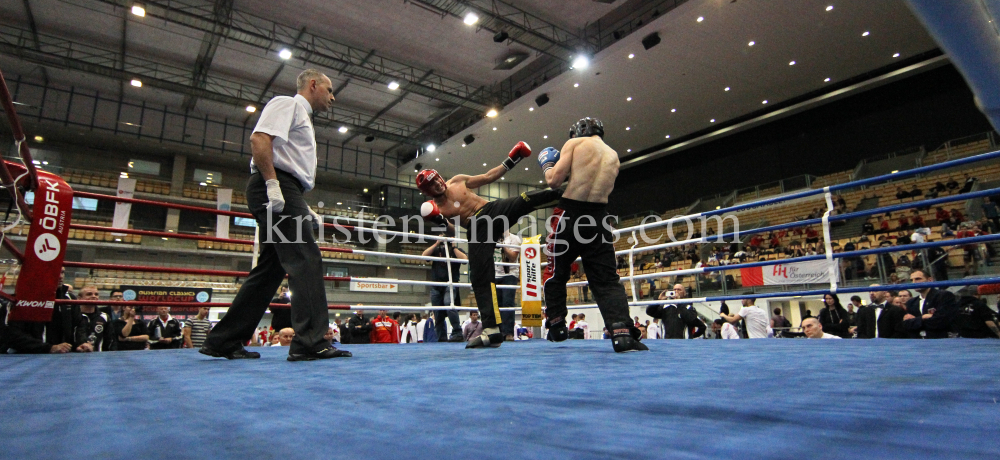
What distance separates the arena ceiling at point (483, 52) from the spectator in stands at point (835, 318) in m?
6.95

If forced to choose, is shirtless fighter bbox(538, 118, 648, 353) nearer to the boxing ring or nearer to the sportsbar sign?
the boxing ring

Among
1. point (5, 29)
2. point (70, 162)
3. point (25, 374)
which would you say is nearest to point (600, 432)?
point (25, 374)

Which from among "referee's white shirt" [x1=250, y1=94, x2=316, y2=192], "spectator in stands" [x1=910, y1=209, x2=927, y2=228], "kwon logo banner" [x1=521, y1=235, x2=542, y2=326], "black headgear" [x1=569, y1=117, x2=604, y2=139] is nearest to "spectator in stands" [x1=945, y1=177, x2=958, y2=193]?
"spectator in stands" [x1=910, y1=209, x2=927, y2=228]

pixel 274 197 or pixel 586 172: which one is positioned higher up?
pixel 586 172

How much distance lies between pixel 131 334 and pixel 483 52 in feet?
34.6

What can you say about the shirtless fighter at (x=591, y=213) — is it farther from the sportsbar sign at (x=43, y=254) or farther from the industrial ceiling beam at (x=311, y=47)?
the industrial ceiling beam at (x=311, y=47)

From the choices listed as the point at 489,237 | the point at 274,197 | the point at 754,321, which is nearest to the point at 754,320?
the point at 754,321

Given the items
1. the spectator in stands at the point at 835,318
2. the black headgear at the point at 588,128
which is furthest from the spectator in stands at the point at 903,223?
the black headgear at the point at 588,128

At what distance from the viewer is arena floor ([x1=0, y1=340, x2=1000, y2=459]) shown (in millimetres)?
512

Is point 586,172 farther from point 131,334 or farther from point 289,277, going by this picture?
point 131,334

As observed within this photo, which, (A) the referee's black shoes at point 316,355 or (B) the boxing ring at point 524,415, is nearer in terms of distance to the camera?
(B) the boxing ring at point 524,415

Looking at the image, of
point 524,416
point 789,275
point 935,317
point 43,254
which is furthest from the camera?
point 789,275

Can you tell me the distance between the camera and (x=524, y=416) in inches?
27.3

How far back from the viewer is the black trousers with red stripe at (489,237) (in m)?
3.02
